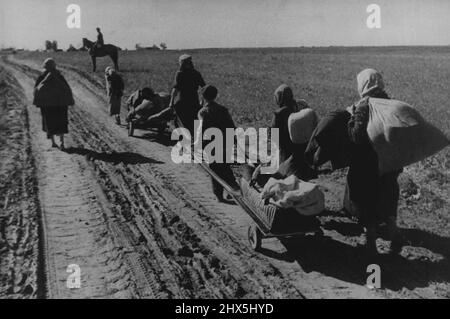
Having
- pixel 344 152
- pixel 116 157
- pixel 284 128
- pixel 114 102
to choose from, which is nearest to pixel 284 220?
pixel 344 152

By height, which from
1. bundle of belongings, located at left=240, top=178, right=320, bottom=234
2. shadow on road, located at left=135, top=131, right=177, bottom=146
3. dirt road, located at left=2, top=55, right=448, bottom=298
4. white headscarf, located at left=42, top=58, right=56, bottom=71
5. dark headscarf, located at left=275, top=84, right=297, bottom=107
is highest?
white headscarf, located at left=42, top=58, right=56, bottom=71

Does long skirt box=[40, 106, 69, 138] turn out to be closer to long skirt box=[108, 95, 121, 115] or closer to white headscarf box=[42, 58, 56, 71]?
white headscarf box=[42, 58, 56, 71]

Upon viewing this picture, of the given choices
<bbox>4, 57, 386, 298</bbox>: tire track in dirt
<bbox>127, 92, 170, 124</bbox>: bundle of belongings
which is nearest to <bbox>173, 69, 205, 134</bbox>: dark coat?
A: <bbox>4, 57, 386, 298</bbox>: tire track in dirt

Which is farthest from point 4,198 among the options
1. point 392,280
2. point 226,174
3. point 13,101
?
point 13,101

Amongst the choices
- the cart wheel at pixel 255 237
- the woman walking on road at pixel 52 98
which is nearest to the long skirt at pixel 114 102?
the woman walking on road at pixel 52 98

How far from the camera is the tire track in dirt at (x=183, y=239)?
538cm

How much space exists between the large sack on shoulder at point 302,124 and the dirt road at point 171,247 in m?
1.36

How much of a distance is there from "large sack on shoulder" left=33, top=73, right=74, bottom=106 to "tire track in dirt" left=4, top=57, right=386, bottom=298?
4.13 ft

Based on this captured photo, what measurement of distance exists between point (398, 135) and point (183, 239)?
10.0 ft

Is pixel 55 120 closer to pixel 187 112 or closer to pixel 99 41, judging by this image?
pixel 187 112

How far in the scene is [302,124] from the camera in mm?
6223

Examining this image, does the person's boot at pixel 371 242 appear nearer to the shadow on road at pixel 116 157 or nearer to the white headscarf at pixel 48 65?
the shadow on road at pixel 116 157

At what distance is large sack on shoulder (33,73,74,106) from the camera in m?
11.4
